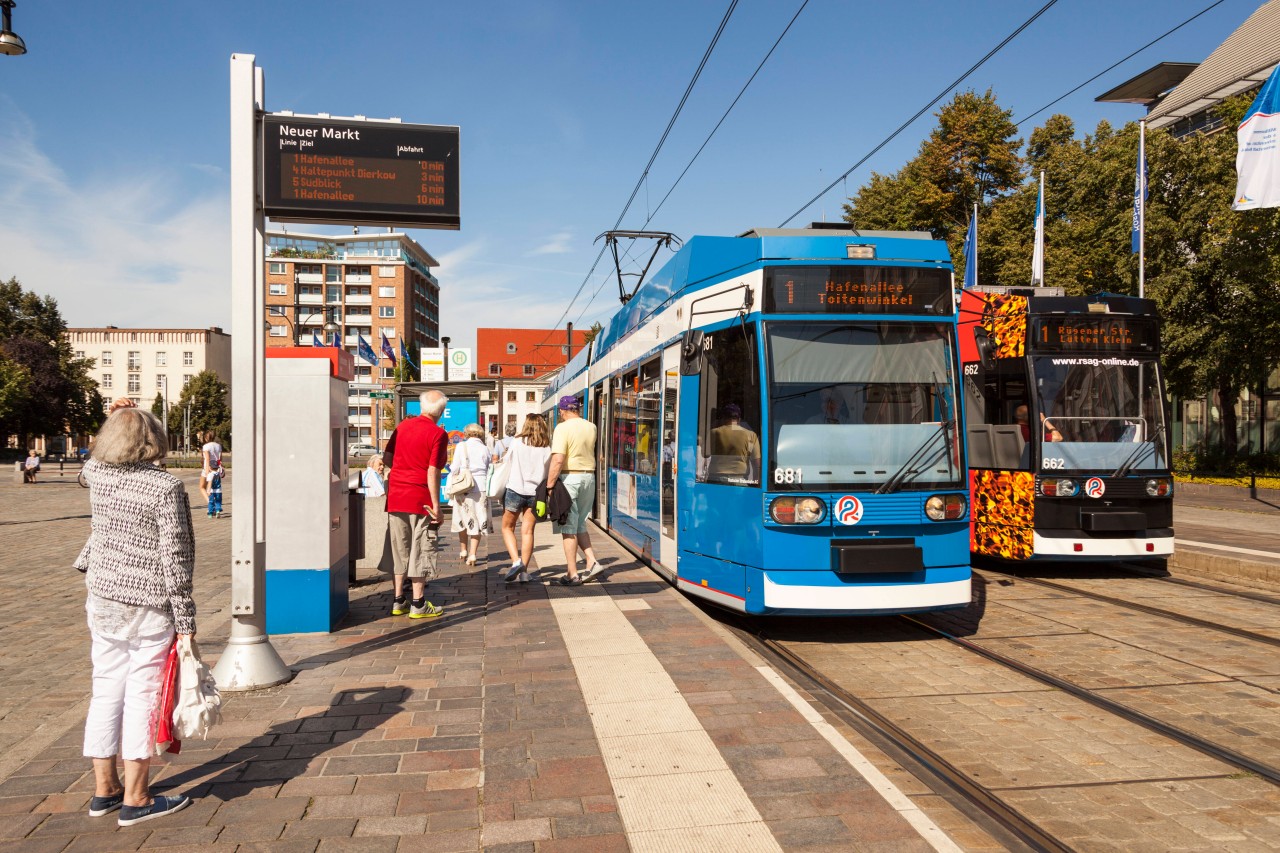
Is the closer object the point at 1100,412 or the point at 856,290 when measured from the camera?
the point at 856,290

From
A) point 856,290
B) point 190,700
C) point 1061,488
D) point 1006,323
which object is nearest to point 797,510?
point 856,290

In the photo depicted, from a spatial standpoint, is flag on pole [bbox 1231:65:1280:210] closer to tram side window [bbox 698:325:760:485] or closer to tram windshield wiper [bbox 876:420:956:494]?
tram windshield wiper [bbox 876:420:956:494]

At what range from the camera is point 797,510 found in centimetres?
671

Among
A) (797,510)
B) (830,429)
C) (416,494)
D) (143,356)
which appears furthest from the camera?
(143,356)

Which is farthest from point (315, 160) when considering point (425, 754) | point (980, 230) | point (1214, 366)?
point (980, 230)

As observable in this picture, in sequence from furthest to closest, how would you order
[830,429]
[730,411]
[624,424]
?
[624,424] < [730,411] < [830,429]

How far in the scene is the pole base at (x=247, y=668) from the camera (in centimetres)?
555

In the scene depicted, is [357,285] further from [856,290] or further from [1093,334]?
[856,290]

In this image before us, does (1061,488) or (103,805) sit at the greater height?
(1061,488)

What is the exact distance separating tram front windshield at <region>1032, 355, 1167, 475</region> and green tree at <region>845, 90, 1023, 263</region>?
26.2m

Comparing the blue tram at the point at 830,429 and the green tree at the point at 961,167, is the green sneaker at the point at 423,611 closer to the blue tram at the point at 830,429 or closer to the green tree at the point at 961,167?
the blue tram at the point at 830,429

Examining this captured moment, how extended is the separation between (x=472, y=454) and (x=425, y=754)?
7.66 meters

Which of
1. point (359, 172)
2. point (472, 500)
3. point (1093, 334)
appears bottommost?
point (472, 500)

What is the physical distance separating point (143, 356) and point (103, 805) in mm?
121058
